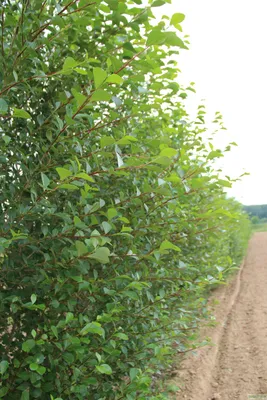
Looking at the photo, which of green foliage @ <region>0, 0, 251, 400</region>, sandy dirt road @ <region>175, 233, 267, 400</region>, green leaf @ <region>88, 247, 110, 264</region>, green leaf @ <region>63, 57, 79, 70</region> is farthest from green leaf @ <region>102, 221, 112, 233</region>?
sandy dirt road @ <region>175, 233, 267, 400</region>

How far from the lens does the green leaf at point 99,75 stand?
4.82 ft

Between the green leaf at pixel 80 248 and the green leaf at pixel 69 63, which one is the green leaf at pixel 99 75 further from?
the green leaf at pixel 80 248

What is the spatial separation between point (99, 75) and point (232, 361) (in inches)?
197

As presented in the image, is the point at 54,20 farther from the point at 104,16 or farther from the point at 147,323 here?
the point at 147,323

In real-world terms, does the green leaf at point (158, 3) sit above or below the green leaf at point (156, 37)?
above

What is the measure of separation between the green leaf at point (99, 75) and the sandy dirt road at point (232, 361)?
12.4 ft

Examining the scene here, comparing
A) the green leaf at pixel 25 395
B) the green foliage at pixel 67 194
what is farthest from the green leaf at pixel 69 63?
the green leaf at pixel 25 395

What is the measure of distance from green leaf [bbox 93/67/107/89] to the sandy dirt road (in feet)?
12.4

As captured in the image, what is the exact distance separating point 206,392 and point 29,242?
3.44 m

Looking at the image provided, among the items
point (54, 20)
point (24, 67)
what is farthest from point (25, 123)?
point (54, 20)

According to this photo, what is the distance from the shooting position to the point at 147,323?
119 inches

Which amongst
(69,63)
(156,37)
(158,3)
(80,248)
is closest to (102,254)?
(80,248)

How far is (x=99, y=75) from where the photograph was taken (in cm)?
149

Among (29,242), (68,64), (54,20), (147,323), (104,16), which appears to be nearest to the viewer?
(68,64)
